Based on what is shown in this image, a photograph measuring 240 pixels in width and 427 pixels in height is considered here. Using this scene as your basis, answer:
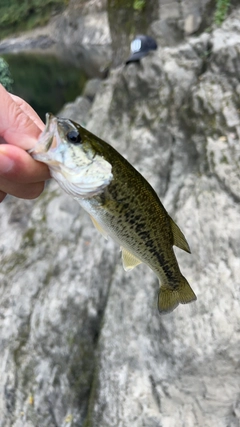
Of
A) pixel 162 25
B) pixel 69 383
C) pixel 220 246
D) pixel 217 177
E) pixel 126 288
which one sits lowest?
pixel 69 383

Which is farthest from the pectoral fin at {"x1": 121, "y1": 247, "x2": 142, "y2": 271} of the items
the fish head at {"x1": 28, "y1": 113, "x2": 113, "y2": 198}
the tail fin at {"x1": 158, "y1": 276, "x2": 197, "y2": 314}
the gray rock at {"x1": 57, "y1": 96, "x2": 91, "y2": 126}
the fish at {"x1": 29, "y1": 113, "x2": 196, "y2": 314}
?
the gray rock at {"x1": 57, "y1": 96, "x2": 91, "y2": 126}

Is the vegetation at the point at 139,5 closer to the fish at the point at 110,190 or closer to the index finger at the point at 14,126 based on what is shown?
the fish at the point at 110,190

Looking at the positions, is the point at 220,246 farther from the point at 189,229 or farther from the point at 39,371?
the point at 39,371

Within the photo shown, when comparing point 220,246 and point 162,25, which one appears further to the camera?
point 162,25

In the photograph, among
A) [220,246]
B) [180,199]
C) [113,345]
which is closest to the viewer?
[220,246]

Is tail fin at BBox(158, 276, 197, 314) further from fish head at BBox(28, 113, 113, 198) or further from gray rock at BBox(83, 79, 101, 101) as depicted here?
gray rock at BBox(83, 79, 101, 101)

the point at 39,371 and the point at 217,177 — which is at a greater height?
the point at 217,177

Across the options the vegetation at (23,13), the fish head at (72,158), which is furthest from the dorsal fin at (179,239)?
the vegetation at (23,13)

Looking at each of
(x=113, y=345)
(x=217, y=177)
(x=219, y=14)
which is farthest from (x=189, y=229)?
(x=219, y=14)
